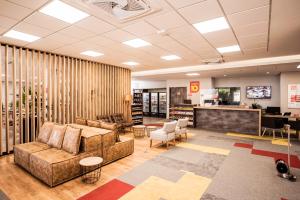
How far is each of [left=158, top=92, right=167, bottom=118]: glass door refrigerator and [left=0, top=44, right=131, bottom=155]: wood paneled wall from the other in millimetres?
5712

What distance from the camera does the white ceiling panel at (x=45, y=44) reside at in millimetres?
4523

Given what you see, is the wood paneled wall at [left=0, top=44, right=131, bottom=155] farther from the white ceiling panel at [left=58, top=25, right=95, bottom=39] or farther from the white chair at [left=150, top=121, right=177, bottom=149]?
the white chair at [left=150, top=121, right=177, bottom=149]

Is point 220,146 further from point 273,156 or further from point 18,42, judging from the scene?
point 18,42

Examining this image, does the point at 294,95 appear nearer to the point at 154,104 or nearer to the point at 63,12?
the point at 154,104

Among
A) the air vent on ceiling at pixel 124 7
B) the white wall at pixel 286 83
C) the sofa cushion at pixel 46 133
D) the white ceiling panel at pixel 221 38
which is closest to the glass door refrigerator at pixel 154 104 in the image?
the white wall at pixel 286 83

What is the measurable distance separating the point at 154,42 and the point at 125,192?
357 centimetres

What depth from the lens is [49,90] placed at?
18.5ft

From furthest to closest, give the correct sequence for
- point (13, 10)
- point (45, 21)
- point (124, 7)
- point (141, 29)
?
point (141, 29), point (45, 21), point (13, 10), point (124, 7)

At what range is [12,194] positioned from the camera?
2.87 m

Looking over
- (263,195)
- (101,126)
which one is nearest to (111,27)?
(101,126)

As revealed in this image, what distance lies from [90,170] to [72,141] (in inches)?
29.2

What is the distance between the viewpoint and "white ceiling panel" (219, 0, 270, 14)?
8.62 ft

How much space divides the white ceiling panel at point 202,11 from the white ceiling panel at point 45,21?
234 cm

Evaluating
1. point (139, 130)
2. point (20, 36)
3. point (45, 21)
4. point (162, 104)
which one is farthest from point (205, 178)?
point (162, 104)
